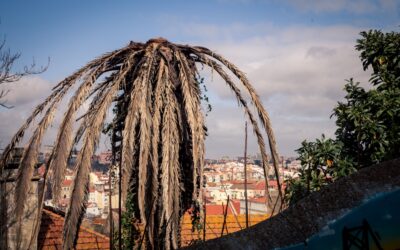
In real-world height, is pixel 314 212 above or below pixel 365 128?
below

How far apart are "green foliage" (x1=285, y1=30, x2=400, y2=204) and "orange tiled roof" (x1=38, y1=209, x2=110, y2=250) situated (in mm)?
5339

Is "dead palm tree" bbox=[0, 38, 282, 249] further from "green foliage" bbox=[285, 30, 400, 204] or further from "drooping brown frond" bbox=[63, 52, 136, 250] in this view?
"green foliage" bbox=[285, 30, 400, 204]

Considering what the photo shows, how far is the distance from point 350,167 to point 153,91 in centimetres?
404

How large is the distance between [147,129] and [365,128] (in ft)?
13.6

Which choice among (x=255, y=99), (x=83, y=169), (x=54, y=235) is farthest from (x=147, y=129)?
(x=54, y=235)

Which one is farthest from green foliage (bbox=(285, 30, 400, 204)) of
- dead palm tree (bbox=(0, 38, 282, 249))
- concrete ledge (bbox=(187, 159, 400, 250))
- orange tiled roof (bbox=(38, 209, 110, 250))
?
orange tiled roof (bbox=(38, 209, 110, 250))

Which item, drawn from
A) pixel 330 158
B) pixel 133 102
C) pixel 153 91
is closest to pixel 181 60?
pixel 153 91

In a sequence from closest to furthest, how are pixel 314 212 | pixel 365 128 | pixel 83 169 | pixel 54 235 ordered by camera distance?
pixel 314 212 → pixel 83 169 → pixel 365 128 → pixel 54 235

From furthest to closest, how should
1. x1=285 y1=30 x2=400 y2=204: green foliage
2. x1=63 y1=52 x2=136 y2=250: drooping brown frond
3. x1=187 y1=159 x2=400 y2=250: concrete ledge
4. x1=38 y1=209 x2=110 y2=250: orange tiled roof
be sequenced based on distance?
1. x1=38 y1=209 x2=110 y2=250: orange tiled roof
2. x1=285 y1=30 x2=400 y2=204: green foliage
3. x1=63 y1=52 x2=136 y2=250: drooping brown frond
4. x1=187 y1=159 x2=400 y2=250: concrete ledge

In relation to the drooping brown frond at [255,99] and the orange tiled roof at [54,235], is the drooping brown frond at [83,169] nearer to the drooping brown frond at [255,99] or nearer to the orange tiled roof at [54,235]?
the drooping brown frond at [255,99]

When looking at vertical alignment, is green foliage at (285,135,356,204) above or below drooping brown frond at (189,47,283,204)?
below

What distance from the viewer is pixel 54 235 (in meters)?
8.84

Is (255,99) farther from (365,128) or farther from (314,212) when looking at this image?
(314,212)

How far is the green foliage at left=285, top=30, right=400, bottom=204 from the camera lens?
6676 mm
